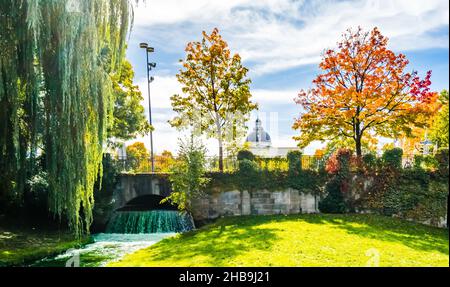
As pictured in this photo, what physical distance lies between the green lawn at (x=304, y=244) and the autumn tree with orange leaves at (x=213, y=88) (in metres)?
6.71

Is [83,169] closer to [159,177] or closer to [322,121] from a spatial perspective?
[159,177]

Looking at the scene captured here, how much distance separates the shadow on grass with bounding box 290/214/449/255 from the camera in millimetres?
9453

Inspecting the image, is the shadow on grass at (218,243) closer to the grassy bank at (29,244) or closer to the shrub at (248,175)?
the shrub at (248,175)

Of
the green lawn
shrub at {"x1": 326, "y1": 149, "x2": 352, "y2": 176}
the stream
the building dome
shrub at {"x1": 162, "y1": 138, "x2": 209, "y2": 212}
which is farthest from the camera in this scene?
the building dome

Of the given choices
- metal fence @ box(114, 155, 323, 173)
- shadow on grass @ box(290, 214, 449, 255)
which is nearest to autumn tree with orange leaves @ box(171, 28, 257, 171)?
metal fence @ box(114, 155, 323, 173)

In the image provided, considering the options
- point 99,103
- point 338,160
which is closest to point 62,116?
point 99,103

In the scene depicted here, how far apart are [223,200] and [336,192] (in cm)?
474

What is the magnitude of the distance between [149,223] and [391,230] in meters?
9.23

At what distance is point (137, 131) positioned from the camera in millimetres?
18375

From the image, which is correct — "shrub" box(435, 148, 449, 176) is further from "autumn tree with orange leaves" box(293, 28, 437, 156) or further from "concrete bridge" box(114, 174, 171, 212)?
"concrete bridge" box(114, 174, 171, 212)

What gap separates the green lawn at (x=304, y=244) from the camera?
24.7 ft

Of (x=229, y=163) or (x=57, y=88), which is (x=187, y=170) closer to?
(x=229, y=163)

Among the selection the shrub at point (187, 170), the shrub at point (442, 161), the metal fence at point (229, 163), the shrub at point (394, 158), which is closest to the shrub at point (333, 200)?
the metal fence at point (229, 163)

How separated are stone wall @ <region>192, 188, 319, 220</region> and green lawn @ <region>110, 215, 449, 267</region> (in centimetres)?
144
